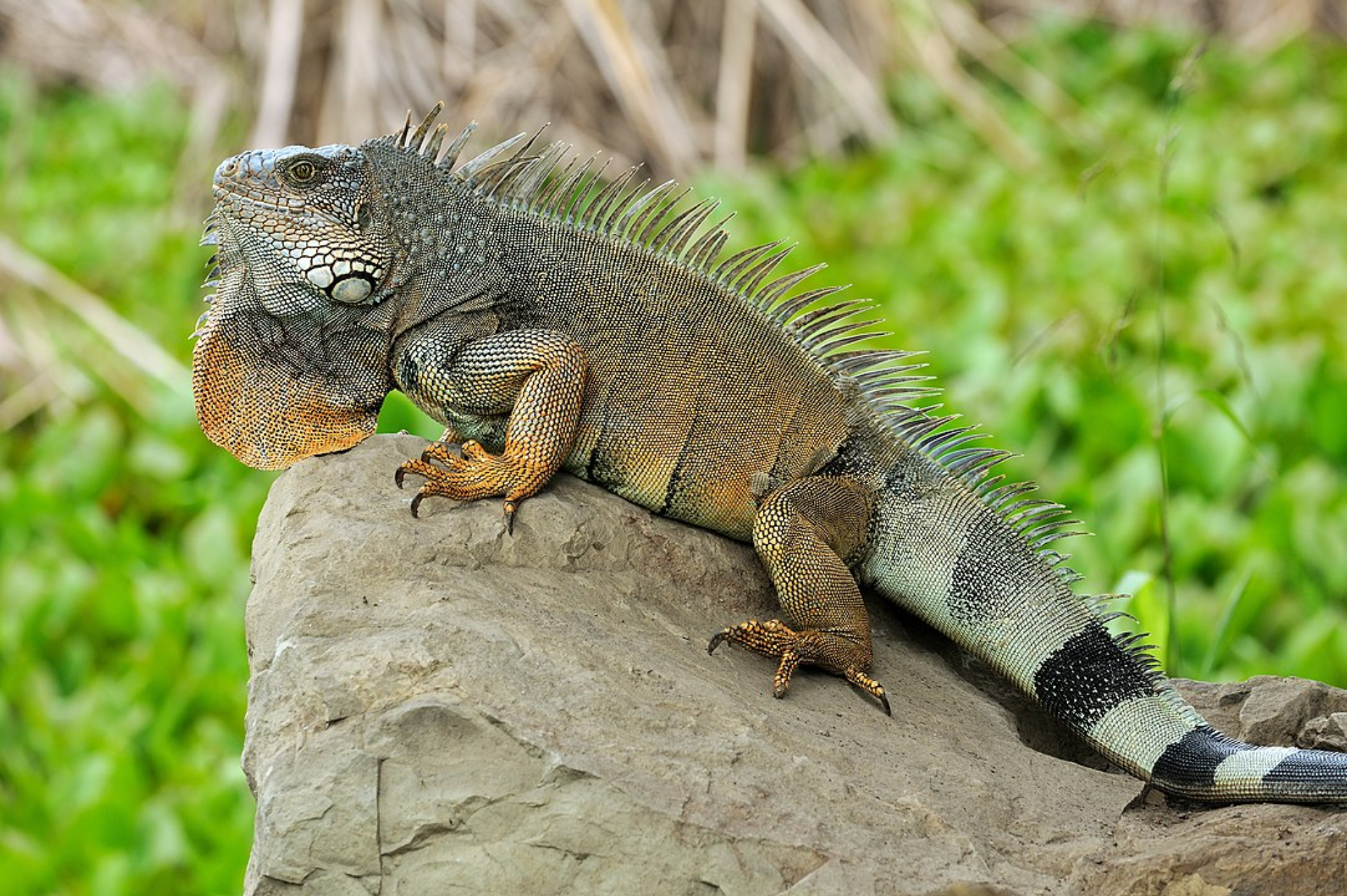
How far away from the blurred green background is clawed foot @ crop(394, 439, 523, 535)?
1944mm

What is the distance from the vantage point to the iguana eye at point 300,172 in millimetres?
4242

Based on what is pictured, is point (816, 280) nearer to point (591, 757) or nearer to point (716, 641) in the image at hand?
point (716, 641)

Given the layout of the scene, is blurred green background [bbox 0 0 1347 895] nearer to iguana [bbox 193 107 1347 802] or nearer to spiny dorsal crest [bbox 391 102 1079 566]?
spiny dorsal crest [bbox 391 102 1079 566]

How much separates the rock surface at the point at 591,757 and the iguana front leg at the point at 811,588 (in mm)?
70

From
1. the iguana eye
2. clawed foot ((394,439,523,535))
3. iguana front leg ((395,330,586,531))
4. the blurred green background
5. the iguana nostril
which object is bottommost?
the blurred green background

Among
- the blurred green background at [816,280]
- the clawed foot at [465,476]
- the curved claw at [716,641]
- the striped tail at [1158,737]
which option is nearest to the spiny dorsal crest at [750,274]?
the striped tail at [1158,737]

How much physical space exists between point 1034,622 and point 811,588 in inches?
26.2

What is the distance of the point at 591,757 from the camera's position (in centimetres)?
337

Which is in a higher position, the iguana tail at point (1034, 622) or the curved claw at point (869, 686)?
the iguana tail at point (1034, 622)

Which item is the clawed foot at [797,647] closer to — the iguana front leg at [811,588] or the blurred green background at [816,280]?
the iguana front leg at [811,588]

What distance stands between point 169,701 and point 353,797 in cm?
353

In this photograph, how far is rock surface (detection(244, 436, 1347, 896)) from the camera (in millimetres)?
3297

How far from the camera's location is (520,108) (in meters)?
10.2

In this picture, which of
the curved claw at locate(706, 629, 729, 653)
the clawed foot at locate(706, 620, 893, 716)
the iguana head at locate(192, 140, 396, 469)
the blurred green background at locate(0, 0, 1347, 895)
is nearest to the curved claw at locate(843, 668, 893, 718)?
the clawed foot at locate(706, 620, 893, 716)
